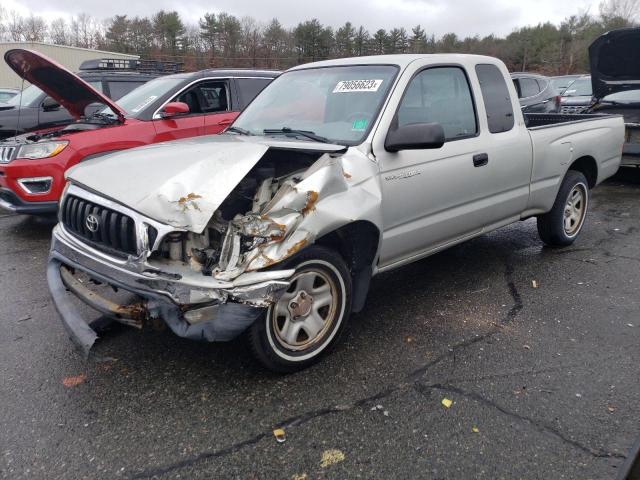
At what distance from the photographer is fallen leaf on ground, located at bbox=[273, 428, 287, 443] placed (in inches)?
100

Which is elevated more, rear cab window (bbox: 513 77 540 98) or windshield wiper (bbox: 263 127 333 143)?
rear cab window (bbox: 513 77 540 98)

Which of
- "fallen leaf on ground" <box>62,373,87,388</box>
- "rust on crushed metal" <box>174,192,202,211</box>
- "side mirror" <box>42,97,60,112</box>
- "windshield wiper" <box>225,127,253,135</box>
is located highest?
"side mirror" <box>42,97,60,112</box>

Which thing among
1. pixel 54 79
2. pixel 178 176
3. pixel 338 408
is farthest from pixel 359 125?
pixel 54 79

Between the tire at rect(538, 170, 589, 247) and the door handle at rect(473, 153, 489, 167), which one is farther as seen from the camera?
the tire at rect(538, 170, 589, 247)

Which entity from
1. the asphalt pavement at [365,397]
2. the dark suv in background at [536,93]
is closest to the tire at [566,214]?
the asphalt pavement at [365,397]

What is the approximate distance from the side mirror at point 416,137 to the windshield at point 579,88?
1284 cm

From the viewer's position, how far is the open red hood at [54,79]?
5004 mm

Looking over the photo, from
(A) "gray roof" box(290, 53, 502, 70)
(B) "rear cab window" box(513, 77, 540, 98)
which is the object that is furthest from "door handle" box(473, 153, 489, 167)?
(B) "rear cab window" box(513, 77, 540, 98)

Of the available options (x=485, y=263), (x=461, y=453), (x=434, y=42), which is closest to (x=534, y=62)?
(x=434, y=42)

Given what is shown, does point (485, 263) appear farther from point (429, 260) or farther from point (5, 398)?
point (5, 398)

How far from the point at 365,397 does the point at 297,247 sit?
91 cm

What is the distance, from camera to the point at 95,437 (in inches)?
101

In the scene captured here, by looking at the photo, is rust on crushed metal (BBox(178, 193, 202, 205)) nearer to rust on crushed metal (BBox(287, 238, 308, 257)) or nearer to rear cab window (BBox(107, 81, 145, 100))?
rust on crushed metal (BBox(287, 238, 308, 257))

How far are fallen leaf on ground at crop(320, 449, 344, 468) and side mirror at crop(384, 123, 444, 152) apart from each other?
1.87 m
